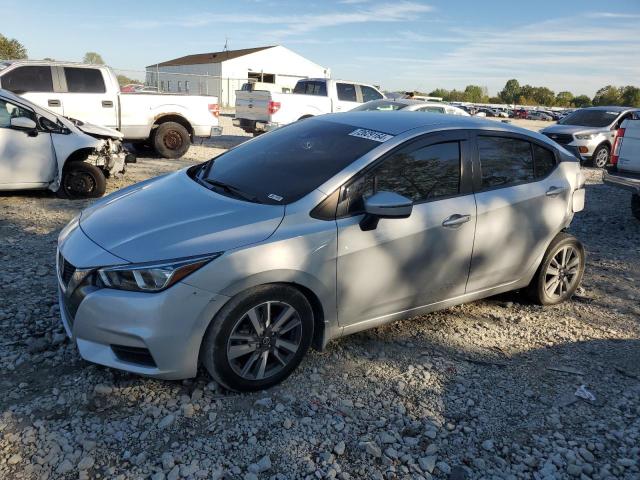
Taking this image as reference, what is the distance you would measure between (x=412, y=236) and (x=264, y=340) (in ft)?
3.83

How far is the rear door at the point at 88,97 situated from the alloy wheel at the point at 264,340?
9.09m

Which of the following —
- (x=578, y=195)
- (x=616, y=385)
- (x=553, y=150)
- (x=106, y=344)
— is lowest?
(x=616, y=385)

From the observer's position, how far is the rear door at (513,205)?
384 centimetres

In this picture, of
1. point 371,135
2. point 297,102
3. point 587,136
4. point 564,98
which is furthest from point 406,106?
point 564,98

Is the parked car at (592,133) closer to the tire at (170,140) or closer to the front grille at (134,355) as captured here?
the tire at (170,140)

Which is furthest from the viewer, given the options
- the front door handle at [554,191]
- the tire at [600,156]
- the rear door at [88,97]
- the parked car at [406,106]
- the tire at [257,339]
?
the tire at [600,156]

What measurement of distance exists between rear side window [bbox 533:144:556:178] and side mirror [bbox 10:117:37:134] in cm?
627

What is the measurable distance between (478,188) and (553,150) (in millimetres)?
1053

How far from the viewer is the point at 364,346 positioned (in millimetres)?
3744

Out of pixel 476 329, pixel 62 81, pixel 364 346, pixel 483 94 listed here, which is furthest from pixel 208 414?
pixel 483 94

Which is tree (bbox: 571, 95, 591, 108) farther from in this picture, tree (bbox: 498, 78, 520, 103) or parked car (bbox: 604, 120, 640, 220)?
parked car (bbox: 604, 120, 640, 220)

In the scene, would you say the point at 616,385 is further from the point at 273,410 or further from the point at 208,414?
the point at 208,414

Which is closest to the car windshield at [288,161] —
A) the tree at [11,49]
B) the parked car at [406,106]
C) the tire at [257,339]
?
the tire at [257,339]

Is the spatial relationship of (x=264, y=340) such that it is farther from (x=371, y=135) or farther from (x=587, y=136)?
(x=587, y=136)
